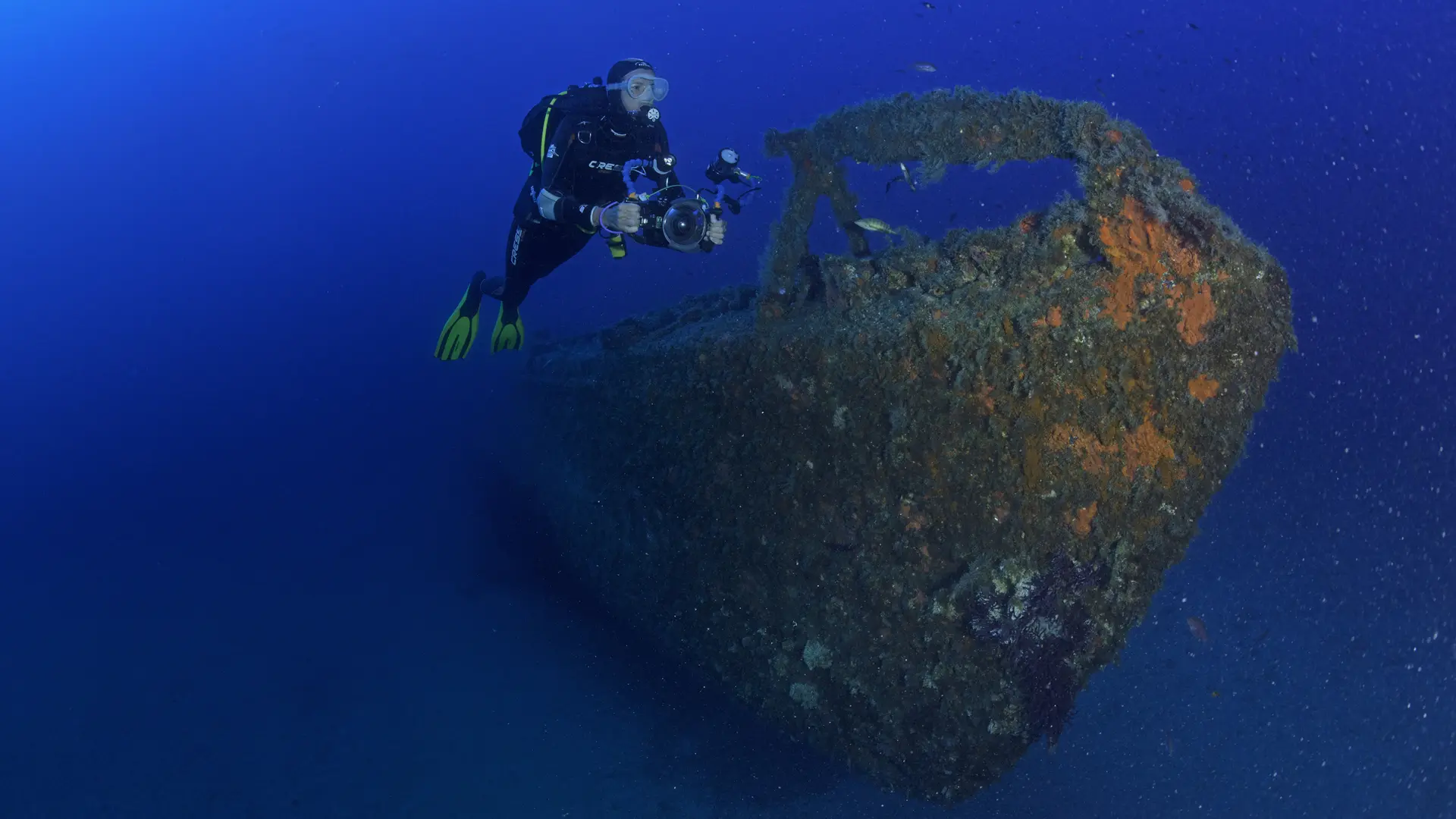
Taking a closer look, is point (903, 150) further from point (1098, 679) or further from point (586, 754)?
point (1098, 679)

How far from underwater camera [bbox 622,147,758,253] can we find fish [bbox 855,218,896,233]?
2.66 feet

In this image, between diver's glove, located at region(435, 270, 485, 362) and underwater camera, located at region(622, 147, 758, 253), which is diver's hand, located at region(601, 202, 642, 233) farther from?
diver's glove, located at region(435, 270, 485, 362)

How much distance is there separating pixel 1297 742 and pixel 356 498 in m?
14.4

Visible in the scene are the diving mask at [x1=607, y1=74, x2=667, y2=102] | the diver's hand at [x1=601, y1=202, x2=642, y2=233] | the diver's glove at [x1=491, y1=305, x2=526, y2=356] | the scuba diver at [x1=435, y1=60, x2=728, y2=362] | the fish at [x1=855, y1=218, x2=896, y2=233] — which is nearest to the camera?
the diver's hand at [x1=601, y1=202, x2=642, y2=233]

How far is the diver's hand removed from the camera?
4.25m

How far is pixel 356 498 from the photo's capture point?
10.2 meters

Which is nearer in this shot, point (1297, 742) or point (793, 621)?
point (793, 621)

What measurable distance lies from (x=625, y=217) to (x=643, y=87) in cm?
208

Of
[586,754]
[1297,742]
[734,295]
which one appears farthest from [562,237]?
[1297,742]

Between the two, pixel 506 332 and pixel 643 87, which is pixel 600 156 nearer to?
pixel 643 87

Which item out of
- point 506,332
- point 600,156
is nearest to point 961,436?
point 600,156

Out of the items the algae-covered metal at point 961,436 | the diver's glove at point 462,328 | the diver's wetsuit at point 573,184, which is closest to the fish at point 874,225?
the algae-covered metal at point 961,436

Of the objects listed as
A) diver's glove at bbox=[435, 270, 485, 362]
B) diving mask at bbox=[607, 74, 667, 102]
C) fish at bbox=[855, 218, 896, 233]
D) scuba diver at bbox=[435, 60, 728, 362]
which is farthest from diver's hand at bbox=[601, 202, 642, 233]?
diver's glove at bbox=[435, 270, 485, 362]

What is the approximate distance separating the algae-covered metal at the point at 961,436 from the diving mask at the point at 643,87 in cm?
149
